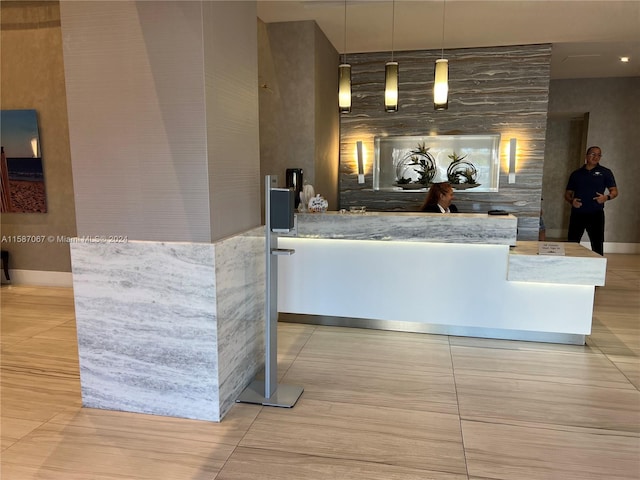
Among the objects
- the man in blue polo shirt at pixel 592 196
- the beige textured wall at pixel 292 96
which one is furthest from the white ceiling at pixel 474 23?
the man in blue polo shirt at pixel 592 196

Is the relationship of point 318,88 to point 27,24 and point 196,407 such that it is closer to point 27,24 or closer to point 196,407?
point 27,24

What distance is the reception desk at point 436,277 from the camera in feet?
11.3

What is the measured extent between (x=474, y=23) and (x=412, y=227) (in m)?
2.95

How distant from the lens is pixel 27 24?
190 inches

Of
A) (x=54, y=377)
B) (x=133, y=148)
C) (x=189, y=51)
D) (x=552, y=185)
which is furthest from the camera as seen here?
(x=552, y=185)

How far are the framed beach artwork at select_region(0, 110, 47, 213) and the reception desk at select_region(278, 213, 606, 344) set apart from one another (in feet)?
10.8

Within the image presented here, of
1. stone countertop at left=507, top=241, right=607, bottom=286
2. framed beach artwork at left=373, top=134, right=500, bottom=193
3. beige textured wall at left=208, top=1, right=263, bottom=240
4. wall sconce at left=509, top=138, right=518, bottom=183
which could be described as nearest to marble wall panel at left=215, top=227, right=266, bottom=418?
beige textured wall at left=208, top=1, right=263, bottom=240

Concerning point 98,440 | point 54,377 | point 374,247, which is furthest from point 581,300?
point 54,377

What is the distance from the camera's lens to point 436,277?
3662 millimetres

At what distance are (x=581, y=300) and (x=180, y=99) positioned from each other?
10.6ft

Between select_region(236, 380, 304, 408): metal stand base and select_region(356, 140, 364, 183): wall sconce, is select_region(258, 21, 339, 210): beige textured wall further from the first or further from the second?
select_region(236, 380, 304, 408): metal stand base

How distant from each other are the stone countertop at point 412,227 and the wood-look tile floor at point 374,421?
86 cm

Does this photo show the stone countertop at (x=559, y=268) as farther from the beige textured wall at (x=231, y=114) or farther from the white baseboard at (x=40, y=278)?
the white baseboard at (x=40, y=278)

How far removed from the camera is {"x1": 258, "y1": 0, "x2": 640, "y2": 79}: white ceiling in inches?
176
